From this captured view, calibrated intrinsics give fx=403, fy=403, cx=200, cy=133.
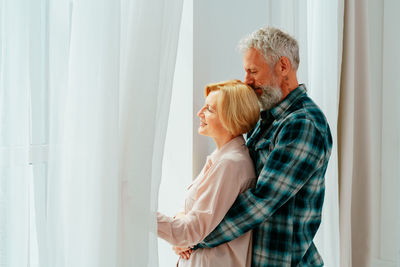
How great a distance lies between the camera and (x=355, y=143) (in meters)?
2.32

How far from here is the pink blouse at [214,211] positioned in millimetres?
1282

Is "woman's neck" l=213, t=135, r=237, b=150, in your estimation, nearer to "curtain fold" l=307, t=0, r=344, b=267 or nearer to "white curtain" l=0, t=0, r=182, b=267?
"white curtain" l=0, t=0, r=182, b=267

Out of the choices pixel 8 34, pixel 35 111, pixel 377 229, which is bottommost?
pixel 377 229

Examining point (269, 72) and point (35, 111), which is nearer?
point (35, 111)

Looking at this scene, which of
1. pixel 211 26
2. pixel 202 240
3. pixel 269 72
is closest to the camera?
pixel 202 240

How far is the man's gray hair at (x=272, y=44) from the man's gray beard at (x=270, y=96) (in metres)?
0.09

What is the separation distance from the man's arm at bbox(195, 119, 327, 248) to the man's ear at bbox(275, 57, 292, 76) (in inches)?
8.7

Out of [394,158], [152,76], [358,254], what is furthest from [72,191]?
[394,158]

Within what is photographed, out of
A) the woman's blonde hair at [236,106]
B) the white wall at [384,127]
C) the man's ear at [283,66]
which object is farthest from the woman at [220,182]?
the white wall at [384,127]

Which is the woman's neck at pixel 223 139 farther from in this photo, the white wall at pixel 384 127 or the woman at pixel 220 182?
the white wall at pixel 384 127

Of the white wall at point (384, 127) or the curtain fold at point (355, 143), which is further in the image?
the white wall at point (384, 127)

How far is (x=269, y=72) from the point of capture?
1470mm

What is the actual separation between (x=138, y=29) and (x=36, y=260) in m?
0.61

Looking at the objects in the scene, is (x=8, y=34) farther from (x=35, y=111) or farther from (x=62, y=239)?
(x=62, y=239)
